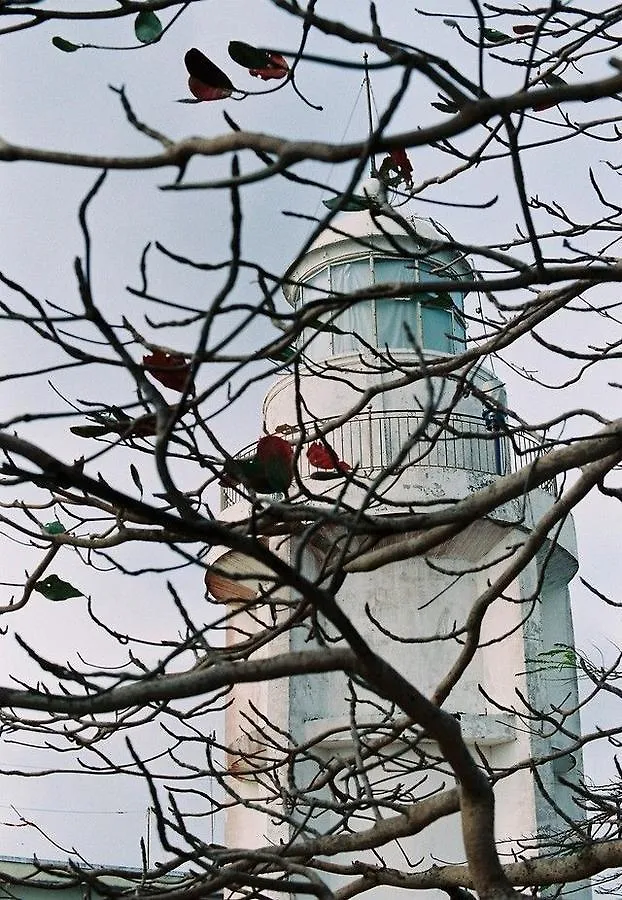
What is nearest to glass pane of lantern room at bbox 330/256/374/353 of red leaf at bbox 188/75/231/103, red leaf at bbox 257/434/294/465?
red leaf at bbox 188/75/231/103

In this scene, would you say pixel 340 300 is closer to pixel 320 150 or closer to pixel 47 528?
pixel 320 150

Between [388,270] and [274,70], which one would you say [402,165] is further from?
[388,270]

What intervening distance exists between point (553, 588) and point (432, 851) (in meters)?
3.04

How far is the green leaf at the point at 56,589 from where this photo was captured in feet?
9.87

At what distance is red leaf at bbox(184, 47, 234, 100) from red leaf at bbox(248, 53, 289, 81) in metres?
0.15

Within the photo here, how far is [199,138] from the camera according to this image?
1725 millimetres

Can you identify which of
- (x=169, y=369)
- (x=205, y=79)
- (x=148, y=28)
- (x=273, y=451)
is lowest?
(x=273, y=451)

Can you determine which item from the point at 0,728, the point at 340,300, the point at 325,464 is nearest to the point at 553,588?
the point at 325,464

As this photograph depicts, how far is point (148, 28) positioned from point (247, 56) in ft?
0.92

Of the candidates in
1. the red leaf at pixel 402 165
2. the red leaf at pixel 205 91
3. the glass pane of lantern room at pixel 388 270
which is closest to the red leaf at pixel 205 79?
the red leaf at pixel 205 91

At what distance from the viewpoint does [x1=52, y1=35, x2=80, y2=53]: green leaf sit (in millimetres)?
2750

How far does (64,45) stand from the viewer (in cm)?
276

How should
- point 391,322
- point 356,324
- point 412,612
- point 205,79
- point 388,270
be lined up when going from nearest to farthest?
1. point 205,79
2. point 412,612
3. point 391,322
4. point 356,324
5. point 388,270

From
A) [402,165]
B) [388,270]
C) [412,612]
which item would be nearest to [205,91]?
[402,165]
